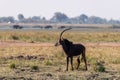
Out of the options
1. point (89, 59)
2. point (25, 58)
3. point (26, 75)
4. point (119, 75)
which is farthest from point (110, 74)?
point (25, 58)

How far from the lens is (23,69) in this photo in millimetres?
24719

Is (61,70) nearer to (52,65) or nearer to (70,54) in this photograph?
(70,54)

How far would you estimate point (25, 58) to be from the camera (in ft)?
106

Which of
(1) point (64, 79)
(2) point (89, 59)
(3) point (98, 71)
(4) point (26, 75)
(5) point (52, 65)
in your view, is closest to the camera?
(1) point (64, 79)

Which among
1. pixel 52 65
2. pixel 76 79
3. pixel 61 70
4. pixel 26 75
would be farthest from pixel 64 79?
pixel 52 65

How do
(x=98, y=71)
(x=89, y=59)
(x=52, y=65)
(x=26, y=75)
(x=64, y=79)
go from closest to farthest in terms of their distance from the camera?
1. (x=64, y=79)
2. (x=26, y=75)
3. (x=98, y=71)
4. (x=52, y=65)
5. (x=89, y=59)

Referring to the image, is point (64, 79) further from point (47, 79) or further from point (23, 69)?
point (23, 69)

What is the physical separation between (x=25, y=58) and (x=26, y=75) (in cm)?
1007

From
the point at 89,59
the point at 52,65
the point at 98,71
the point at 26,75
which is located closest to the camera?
the point at 26,75

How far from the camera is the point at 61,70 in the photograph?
24547 millimetres

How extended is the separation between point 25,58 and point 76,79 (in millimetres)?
11726

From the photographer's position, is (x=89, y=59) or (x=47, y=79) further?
(x=89, y=59)

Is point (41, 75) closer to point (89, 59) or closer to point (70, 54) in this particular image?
point (70, 54)

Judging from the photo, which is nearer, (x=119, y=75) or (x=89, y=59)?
(x=119, y=75)
